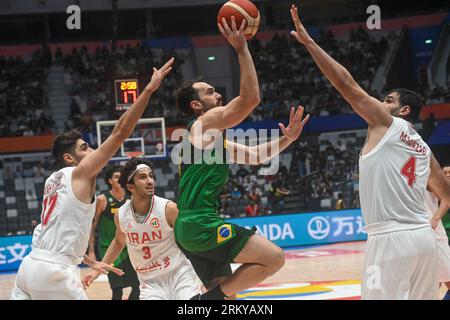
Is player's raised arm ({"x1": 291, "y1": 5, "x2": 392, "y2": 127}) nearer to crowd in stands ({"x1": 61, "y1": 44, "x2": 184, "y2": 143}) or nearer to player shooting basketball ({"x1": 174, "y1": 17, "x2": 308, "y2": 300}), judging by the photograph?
player shooting basketball ({"x1": 174, "y1": 17, "x2": 308, "y2": 300})

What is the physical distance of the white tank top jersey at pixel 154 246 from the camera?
6.04 metres

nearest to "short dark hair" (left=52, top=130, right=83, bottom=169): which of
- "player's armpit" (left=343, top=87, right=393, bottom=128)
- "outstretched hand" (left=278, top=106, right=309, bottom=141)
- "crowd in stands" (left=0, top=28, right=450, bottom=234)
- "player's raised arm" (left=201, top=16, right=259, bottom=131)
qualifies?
"player's raised arm" (left=201, top=16, right=259, bottom=131)

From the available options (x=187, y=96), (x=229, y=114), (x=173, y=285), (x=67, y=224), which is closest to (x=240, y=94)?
(x=229, y=114)

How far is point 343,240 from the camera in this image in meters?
16.6

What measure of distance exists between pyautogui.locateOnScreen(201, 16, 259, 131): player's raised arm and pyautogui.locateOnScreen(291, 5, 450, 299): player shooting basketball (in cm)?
41

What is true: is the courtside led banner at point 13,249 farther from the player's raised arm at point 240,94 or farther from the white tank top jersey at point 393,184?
the white tank top jersey at point 393,184

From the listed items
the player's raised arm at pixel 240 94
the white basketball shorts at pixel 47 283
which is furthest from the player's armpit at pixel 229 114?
the white basketball shorts at pixel 47 283

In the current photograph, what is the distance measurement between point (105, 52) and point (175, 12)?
162 inches

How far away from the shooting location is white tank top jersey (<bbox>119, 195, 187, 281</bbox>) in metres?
6.04

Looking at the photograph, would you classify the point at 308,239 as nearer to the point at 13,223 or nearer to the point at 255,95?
the point at 13,223

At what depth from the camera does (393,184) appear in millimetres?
4734

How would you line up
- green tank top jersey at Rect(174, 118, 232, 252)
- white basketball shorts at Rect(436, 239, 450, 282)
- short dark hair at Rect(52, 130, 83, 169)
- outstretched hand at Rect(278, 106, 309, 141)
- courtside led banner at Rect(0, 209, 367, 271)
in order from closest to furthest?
green tank top jersey at Rect(174, 118, 232, 252), short dark hair at Rect(52, 130, 83, 169), outstretched hand at Rect(278, 106, 309, 141), white basketball shorts at Rect(436, 239, 450, 282), courtside led banner at Rect(0, 209, 367, 271)

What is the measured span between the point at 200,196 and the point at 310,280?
19.3 ft
